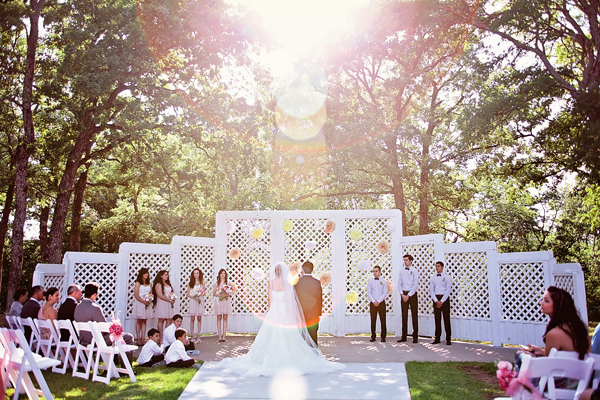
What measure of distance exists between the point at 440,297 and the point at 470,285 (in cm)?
76

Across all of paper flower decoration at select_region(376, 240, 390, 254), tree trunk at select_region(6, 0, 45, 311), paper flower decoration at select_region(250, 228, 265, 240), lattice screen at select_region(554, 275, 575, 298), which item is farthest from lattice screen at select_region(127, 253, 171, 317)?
lattice screen at select_region(554, 275, 575, 298)

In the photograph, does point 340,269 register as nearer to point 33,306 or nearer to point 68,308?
point 68,308

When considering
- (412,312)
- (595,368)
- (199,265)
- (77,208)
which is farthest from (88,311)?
(77,208)

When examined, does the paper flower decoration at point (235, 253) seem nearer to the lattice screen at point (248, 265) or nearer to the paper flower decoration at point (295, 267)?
the lattice screen at point (248, 265)

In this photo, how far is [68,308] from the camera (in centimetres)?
668

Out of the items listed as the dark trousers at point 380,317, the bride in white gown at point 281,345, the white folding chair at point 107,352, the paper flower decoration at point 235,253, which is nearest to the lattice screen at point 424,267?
the dark trousers at point 380,317

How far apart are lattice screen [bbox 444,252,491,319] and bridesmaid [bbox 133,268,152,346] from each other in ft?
18.1

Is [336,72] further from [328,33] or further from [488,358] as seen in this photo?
[488,358]

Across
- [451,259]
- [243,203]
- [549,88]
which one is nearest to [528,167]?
[549,88]

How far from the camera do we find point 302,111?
57.1 feet

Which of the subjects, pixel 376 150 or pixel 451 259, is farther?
pixel 376 150

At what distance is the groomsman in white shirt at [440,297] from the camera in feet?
29.1

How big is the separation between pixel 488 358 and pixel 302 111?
11.6 m

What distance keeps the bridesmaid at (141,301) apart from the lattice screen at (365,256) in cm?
Result: 392
